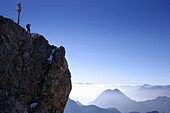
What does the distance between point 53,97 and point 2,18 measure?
16613mm

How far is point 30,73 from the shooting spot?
26266 millimetres

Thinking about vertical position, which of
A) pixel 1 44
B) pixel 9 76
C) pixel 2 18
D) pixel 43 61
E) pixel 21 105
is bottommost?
pixel 21 105

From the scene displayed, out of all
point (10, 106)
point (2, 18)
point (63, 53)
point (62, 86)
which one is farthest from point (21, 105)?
point (2, 18)

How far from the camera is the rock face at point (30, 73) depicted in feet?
74.5

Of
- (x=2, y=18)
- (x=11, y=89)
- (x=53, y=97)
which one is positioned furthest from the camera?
(x=53, y=97)

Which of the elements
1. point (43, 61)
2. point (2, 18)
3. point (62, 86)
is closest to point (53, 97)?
point (62, 86)

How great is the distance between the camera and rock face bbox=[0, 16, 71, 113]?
22714 mm

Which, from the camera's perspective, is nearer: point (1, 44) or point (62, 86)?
point (1, 44)

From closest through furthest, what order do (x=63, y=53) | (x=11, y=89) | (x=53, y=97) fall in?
(x=11, y=89), (x=53, y=97), (x=63, y=53)

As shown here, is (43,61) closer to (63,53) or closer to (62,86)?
(63,53)

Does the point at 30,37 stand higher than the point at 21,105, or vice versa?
the point at 30,37

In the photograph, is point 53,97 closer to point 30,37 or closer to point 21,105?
point 21,105

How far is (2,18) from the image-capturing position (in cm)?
2461

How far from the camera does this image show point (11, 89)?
74.8 ft
